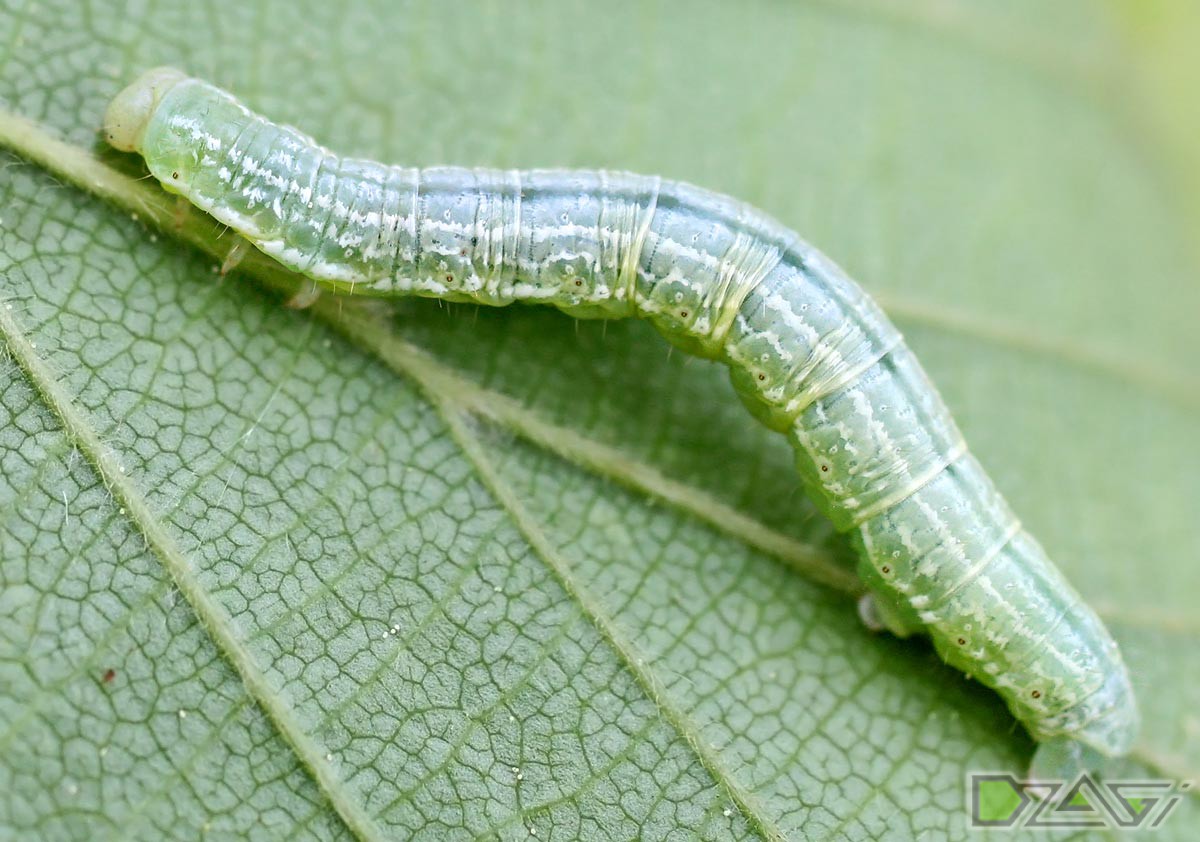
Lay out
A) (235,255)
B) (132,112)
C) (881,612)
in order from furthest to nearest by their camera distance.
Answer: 1. (881,612)
2. (235,255)
3. (132,112)

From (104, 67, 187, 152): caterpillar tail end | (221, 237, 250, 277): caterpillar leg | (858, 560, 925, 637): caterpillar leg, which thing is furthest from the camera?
(858, 560, 925, 637): caterpillar leg

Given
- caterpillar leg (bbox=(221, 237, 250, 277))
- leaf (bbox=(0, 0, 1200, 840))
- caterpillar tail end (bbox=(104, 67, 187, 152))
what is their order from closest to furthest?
1. leaf (bbox=(0, 0, 1200, 840))
2. caterpillar tail end (bbox=(104, 67, 187, 152))
3. caterpillar leg (bbox=(221, 237, 250, 277))

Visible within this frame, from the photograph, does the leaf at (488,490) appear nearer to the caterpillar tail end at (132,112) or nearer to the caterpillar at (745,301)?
the caterpillar tail end at (132,112)

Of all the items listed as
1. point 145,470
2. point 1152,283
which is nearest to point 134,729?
point 145,470

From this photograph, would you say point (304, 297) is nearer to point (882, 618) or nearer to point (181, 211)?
point (181, 211)

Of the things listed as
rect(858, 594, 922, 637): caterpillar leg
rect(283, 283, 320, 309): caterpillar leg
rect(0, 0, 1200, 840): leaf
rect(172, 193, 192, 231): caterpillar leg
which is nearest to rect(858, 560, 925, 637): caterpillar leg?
rect(858, 594, 922, 637): caterpillar leg

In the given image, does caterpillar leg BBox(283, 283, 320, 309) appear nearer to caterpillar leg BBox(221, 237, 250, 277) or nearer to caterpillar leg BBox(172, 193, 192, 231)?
caterpillar leg BBox(221, 237, 250, 277)

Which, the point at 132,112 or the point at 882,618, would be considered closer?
the point at 132,112

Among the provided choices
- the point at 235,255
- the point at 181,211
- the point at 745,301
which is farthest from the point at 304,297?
the point at 745,301

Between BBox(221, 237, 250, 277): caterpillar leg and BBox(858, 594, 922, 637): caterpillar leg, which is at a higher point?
BBox(221, 237, 250, 277): caterpillar leg
